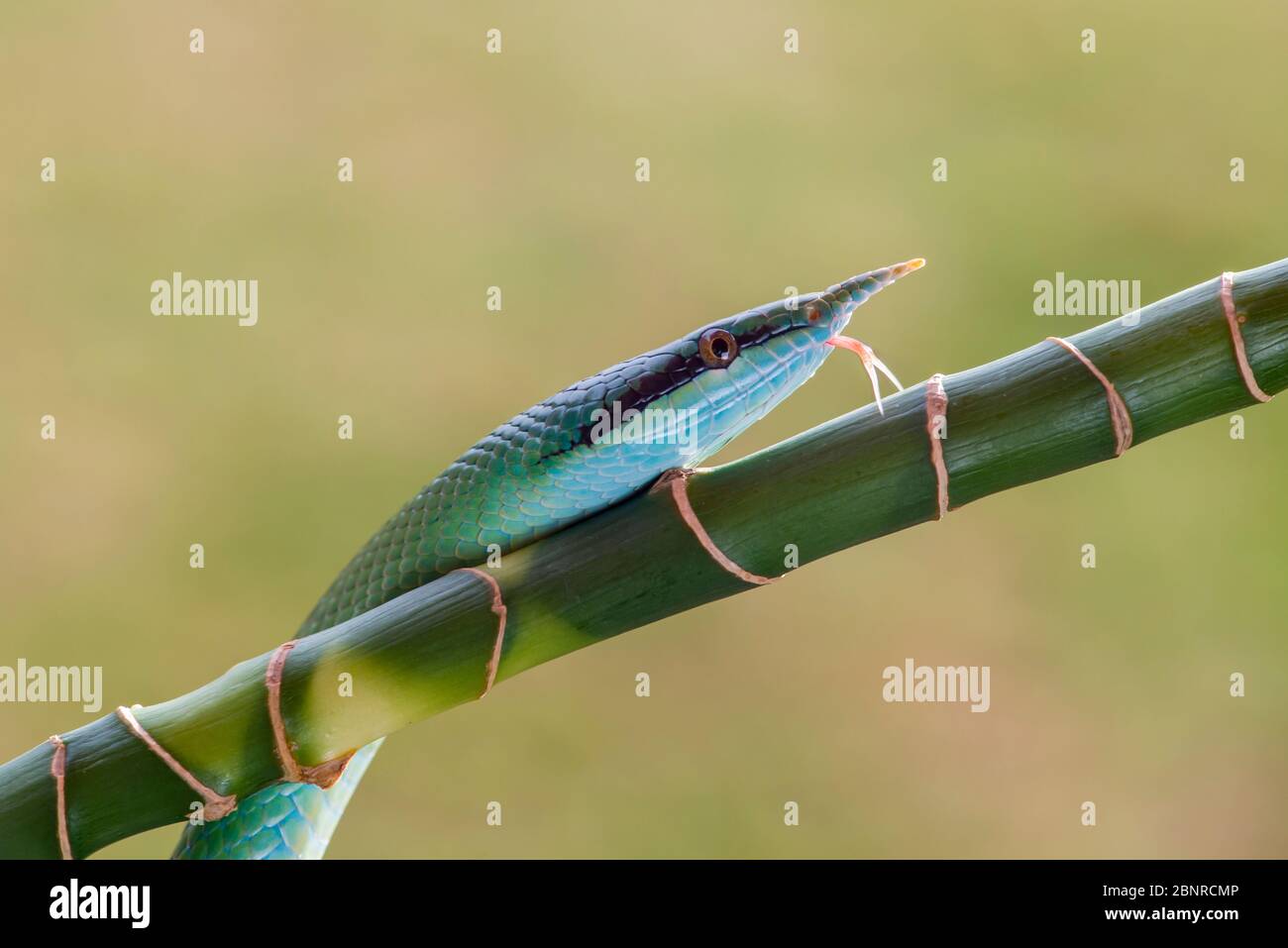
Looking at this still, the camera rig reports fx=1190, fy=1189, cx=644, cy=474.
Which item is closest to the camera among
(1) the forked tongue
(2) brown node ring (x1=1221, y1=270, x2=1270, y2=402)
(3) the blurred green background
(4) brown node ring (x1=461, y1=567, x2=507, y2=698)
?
(2) brown node ring (x1=1221, y1=270, x2=1270, y2=402)

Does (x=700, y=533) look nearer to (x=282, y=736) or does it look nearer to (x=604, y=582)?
(x=604, y=582)

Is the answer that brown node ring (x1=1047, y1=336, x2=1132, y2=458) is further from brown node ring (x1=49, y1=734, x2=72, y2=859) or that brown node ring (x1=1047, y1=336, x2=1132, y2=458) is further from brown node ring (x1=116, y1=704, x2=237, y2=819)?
brown node ring (x1=49, y1=734, x2=72, y2=859)

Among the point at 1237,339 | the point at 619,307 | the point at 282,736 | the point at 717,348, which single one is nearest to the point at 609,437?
the point at 717,348

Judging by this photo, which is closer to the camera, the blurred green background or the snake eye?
the snake eye

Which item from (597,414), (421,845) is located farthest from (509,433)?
(421,845)

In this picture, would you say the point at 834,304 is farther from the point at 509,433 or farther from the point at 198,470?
the point at 198,470

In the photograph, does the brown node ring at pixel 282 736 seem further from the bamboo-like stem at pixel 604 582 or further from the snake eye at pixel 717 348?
the snake eye at pixel 717 348

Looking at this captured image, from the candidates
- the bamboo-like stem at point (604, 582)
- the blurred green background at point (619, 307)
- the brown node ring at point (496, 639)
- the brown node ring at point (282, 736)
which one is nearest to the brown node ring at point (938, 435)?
the bamboo-like stem at point (604, 582)

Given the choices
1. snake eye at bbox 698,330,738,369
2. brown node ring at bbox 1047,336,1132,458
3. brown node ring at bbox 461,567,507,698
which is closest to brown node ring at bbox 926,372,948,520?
brown node ring at bbox 1047,336,1132,458
